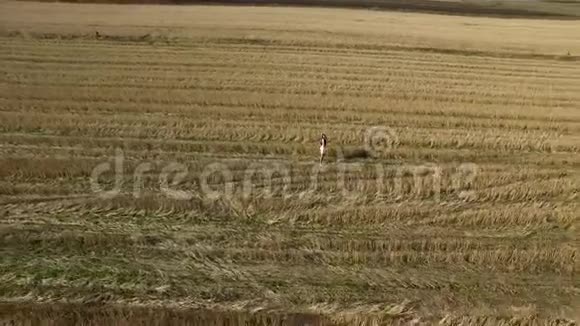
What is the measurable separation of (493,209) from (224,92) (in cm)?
953

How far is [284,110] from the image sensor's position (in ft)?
57.5

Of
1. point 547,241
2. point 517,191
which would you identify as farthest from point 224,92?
point 547,241

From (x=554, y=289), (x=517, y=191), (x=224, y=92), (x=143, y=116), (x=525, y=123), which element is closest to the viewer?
(x=554, y=289)

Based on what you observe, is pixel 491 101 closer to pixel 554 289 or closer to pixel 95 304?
pixel 554 289

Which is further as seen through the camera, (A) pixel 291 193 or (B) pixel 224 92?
(B) pixel 224 92
